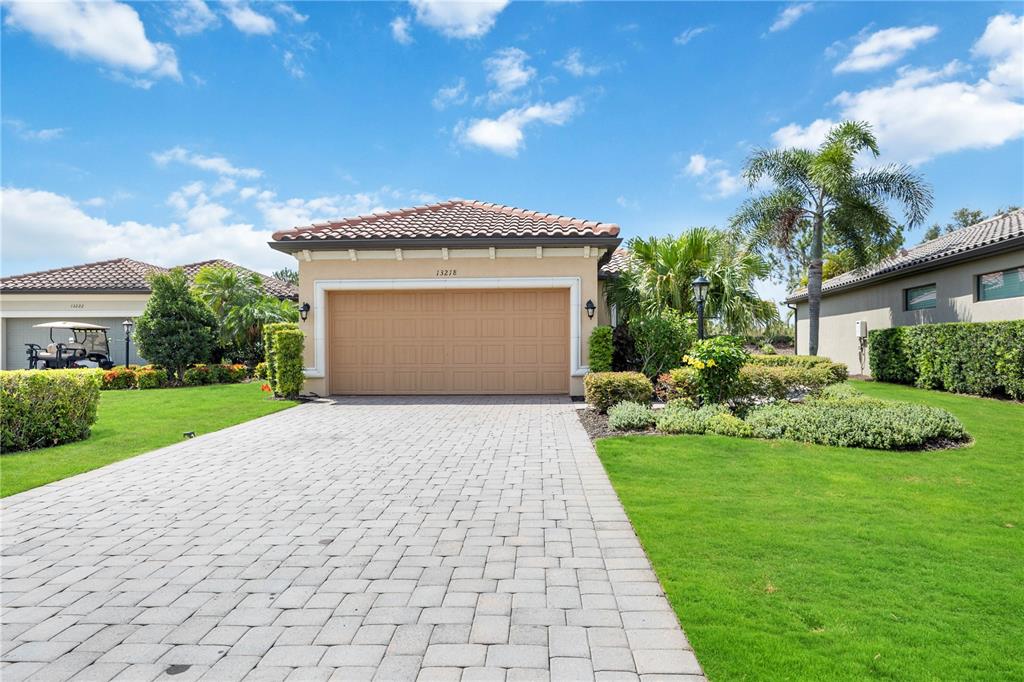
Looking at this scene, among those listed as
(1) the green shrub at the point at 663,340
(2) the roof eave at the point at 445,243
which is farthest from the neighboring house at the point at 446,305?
(1) the green shrub at the point at 663,340

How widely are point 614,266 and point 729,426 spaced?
9376mm

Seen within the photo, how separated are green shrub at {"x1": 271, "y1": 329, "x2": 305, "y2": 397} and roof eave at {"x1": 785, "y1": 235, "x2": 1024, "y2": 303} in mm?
16568

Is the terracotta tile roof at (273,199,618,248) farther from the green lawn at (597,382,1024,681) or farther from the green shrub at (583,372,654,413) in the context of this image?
the green lawn at (597,382,1024,681)

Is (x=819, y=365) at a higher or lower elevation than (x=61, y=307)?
lower

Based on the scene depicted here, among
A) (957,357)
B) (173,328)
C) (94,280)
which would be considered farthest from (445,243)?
(94,280)

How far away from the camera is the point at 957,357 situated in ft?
39.2

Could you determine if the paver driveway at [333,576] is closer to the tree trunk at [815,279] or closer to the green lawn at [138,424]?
the green lawn at [138,424]

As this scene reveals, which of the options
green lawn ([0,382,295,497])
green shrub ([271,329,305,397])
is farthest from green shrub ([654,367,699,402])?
green shrub ([271,329,305,397])

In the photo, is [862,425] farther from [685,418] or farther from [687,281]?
[687,281]

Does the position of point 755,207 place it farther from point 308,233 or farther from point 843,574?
point 843,574

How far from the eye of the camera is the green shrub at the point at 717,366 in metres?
8.42

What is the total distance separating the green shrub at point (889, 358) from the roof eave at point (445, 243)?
9.38 m

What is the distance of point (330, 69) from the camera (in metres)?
10.8

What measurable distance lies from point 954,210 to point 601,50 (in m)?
43.0
